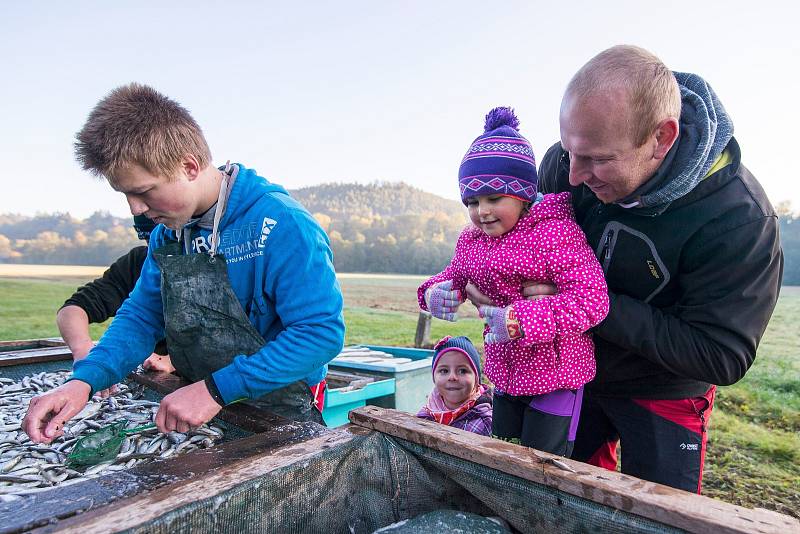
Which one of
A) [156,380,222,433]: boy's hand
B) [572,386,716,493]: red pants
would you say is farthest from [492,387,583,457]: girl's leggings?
[156,380,222,433]: boy's hand

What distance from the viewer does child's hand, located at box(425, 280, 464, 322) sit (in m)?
2.48

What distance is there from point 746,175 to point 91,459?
113 inches

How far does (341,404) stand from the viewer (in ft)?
13.7

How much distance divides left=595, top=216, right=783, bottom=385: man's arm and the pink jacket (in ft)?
0.64

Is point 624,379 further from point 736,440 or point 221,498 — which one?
point 736,440

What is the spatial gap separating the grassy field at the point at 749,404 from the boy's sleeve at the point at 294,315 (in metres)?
4.76

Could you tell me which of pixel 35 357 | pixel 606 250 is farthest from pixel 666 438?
pixel 35 357

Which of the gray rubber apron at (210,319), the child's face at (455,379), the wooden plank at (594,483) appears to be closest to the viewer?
the wooden plank at (594,483)

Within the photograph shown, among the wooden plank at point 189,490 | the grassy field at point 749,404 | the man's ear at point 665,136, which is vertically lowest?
the grassy field at point 749,404

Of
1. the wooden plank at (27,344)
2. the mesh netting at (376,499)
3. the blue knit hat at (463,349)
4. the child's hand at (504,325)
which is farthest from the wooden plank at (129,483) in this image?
the wooden plank at (27,344)

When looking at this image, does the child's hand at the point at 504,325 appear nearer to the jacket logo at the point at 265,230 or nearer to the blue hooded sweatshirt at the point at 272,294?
the blue hooded sweatshirt at the point at 272,294

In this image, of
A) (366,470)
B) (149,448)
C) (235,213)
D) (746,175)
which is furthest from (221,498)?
(746,175)

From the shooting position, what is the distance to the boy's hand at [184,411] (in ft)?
6.53

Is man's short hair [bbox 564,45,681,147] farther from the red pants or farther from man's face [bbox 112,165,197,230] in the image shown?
man's face [bbox 112,165,197,230]
